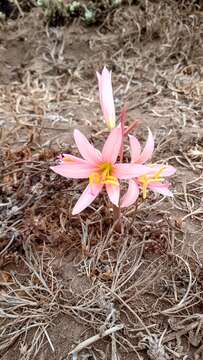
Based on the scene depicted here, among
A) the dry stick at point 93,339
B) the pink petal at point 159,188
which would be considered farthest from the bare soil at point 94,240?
the pink petal at point 159,188

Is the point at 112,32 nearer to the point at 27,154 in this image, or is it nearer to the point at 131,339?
the point at 27,154

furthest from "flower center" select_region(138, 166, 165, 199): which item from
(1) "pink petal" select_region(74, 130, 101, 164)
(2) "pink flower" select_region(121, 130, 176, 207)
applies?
(1) "pink petal" select_region(74, 130, 101, 164)

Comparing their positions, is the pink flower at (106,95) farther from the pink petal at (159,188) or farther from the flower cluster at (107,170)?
the pink petal at (159,188)

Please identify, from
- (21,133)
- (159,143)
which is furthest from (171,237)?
(21,133)

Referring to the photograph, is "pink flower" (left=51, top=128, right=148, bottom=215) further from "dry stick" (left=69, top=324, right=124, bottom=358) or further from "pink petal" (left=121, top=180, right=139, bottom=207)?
"dry stick" (left=69, top=324, right=124, bottom=358)

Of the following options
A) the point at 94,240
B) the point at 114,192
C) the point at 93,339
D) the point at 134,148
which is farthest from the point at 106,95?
the point at 93,339

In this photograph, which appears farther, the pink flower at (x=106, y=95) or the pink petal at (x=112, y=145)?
the pink flower at (x=106, y=95)

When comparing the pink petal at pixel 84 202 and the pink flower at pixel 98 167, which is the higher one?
the pink flower at pixel 98 167
